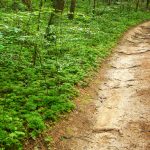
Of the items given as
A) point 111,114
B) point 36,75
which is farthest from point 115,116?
point 36,75

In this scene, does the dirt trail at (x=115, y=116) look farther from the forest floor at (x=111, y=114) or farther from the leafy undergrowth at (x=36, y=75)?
the leafy undergrowth at (x=36, y=75)

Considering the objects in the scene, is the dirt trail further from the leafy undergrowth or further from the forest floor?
the leafy undergrowth

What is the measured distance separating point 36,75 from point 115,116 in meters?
4.15

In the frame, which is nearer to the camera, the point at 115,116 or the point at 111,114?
the point at 115,116

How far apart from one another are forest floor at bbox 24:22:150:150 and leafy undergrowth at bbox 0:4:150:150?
58 centimetres

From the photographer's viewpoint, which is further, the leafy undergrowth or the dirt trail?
the leafy undergrowth

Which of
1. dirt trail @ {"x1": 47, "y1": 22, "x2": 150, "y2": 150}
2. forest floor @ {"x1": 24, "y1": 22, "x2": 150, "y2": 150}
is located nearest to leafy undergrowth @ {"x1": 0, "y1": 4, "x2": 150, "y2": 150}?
forest floor @ {"x1": 24, "y1": 22, "x2": 150, "y2": 150}

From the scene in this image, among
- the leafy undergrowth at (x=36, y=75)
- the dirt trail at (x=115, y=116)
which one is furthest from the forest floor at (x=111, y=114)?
the leafy undergrowth at (x=36, y=75)

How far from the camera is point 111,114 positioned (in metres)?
11.2

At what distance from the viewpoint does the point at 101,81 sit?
14.7m

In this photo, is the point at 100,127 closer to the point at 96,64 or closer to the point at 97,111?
the point at 97,111

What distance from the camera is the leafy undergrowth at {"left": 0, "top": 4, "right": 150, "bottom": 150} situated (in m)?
9.41

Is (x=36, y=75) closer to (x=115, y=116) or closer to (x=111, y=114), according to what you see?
(x=111, y=114)

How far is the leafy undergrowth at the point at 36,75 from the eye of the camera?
941 centimetres
